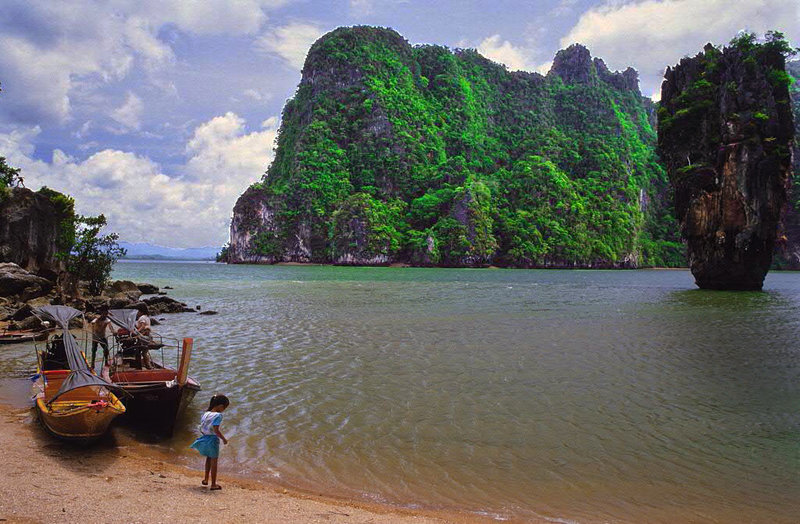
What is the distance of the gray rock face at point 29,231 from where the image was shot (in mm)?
28734

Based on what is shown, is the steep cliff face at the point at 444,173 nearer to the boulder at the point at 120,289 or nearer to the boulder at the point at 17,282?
the boulder at the point at 120,289

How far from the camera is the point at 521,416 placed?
10125 millimetres

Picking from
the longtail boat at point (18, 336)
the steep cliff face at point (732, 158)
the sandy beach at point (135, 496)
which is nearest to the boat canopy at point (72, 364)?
the sandy beach at point (135, 496)

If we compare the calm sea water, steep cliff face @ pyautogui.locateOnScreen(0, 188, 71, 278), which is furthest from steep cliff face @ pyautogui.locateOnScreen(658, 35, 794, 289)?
steep cliff face @ pyautogui.locateOnScreen(0, 188, 71, 278)

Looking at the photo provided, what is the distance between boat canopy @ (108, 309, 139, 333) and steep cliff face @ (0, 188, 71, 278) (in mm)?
23529

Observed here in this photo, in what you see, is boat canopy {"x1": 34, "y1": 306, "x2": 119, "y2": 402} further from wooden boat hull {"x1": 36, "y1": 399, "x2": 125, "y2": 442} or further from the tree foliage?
the tree foliage

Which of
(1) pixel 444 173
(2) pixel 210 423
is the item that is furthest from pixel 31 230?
(1) pixel 444 173

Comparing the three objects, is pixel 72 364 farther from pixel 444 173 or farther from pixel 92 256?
pixel 444 173

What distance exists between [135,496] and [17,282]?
2692cm

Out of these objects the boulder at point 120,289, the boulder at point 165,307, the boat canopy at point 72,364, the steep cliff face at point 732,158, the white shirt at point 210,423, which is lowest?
the boulder at point 165,307

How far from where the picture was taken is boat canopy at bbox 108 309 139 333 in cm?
1120

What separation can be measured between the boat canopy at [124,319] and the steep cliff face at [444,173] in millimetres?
106688

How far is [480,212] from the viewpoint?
12212 centimetres

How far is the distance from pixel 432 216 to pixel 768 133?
3579 inches
